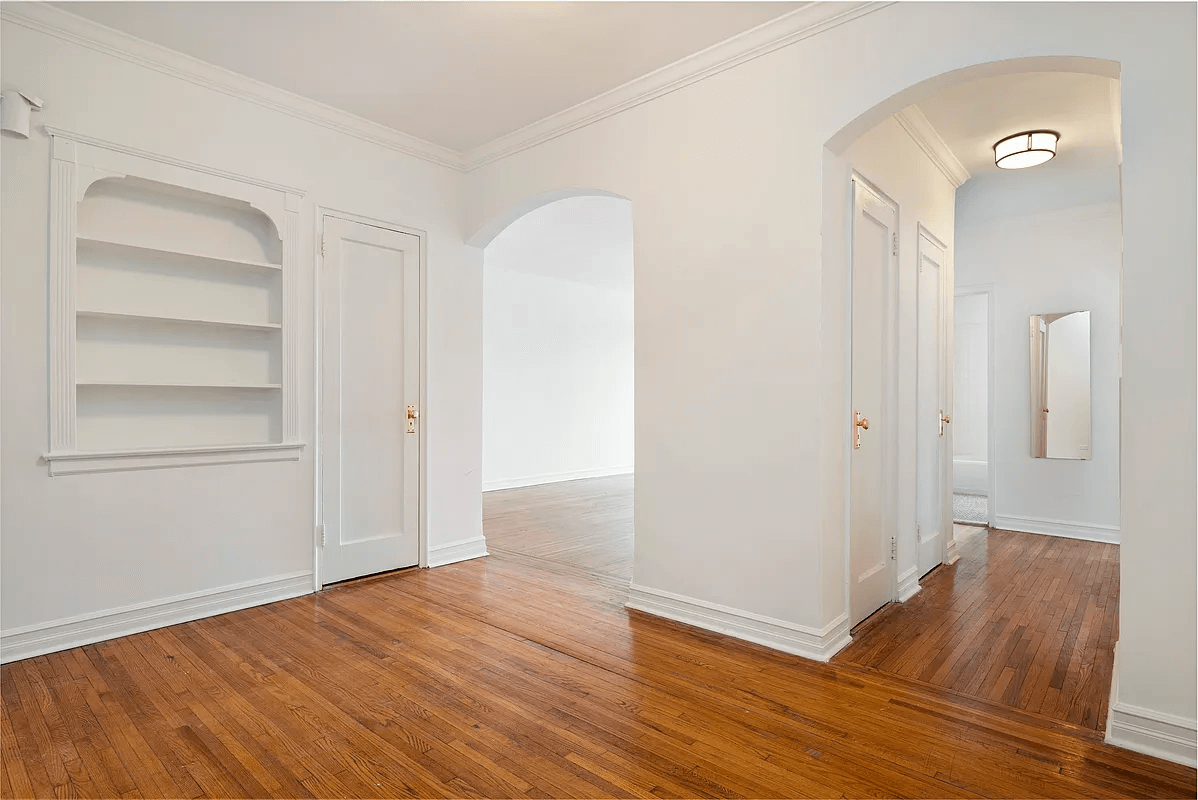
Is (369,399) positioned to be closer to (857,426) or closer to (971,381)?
(857,426)

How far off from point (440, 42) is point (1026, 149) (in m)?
3.74

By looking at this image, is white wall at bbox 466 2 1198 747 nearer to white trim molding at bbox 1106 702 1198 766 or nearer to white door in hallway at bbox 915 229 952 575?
white trim molding at bbox 1106 702 1198 766

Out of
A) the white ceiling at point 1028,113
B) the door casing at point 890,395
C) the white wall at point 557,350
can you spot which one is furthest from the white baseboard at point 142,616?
the white ceiling at point 1028,113

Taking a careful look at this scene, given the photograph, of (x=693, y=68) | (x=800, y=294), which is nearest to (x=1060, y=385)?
(x=800, y=294)

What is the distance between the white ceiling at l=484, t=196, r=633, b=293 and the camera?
631 cm

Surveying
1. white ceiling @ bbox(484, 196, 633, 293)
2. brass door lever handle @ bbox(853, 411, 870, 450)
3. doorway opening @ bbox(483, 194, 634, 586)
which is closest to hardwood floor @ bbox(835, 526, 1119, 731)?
brass door lever handle @ bbox(853, 411, 870, 450)

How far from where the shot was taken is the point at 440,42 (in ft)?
10.1

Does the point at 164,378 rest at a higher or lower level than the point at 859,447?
higher

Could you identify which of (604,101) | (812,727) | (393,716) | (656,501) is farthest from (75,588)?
(604,101)

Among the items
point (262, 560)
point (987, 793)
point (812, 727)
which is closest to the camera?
point (987, 793)

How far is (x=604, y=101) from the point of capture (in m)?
3.62

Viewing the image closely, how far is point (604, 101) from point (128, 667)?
3633mm

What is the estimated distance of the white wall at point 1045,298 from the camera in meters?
5.29

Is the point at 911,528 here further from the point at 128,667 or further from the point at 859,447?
the point at 128,667
